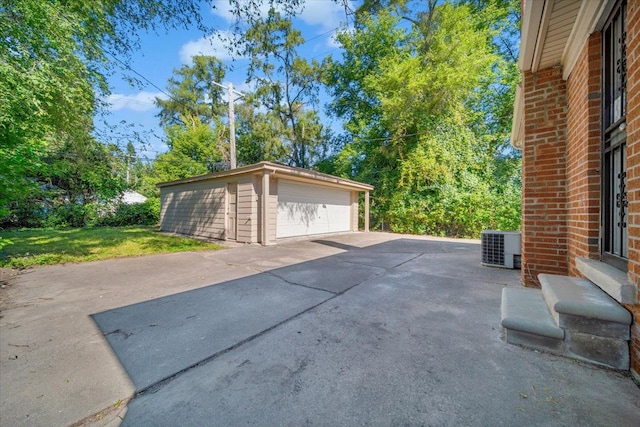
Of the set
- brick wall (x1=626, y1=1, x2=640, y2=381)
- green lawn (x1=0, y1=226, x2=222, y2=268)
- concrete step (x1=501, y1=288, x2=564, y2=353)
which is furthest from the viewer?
green lawn (x1=0, y1=226, x2=222, y2=268)

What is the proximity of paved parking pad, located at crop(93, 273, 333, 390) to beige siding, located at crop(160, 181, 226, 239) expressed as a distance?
239 inches

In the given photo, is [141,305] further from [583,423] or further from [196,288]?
[583,423]

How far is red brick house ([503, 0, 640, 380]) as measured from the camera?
1.60 m

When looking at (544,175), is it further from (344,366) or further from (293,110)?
(293,110)

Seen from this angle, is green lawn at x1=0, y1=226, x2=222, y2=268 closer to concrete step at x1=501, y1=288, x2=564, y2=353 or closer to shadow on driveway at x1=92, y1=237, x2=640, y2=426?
shadow on driveway at x1=92, y1=237, x2=640, y2=426

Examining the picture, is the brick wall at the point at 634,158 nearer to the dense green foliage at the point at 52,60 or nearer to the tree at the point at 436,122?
the dense green foliage at the point at 52,60

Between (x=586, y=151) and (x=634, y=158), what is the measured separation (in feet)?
2.95

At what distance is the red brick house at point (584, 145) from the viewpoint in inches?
63.1

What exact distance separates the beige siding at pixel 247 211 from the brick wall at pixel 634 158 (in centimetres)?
753

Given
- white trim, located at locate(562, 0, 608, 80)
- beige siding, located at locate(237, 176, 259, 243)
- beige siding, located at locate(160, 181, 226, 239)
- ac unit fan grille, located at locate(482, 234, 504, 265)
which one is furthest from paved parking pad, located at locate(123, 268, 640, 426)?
beige siding, located at locate(160, 181, 226, 239)

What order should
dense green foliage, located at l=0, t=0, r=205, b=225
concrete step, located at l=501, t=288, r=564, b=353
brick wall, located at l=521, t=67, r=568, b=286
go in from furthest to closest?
dense green foliage, located at l=0, t=0, r=205, b=225 → brick wall, located at l=521, t=67, r=568, b=286 → concrete step, located at l=501, t=288, r=564, b=353

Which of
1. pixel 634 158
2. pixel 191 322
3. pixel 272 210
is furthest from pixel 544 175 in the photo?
pixel 272 210

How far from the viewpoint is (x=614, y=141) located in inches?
80.4

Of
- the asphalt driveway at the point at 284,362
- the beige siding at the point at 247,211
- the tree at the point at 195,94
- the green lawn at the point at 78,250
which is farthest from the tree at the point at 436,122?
the tree at the point at 195,94
